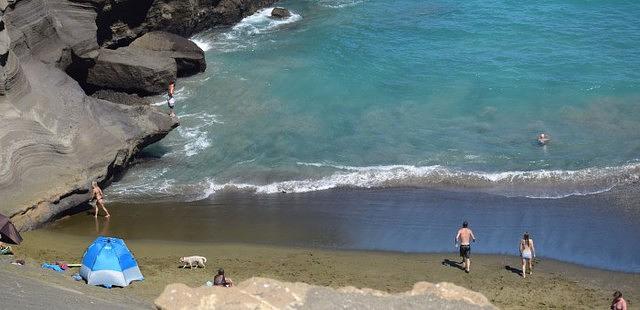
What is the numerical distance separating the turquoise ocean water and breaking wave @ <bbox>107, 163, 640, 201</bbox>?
0.07m

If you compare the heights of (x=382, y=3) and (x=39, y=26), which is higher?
(x=39, y=26)

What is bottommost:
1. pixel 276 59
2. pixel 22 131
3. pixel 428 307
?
pixel 276 59

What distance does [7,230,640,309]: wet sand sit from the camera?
2223 cm

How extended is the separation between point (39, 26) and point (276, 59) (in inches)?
475

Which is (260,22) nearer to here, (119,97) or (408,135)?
(119,97)

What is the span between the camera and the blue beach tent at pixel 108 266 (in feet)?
68.8

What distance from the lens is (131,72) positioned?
35531 millimetres

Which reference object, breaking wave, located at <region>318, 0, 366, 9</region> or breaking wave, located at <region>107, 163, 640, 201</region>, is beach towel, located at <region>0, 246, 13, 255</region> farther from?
breaking wave, located at <region>318, 0, 366, 9</region>

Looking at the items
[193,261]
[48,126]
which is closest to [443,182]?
[193,261]

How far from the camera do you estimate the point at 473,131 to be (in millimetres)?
33562

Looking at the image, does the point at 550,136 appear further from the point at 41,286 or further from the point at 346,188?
the point at 41,286

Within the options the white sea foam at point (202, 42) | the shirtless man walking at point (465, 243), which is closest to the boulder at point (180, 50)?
the white sea foam at point (202, 42)

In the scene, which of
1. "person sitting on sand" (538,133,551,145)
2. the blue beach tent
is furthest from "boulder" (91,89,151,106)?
"person sitting on sand" (538,133,551,145)

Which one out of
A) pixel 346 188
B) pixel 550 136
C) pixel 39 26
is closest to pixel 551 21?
pixel 550 136
